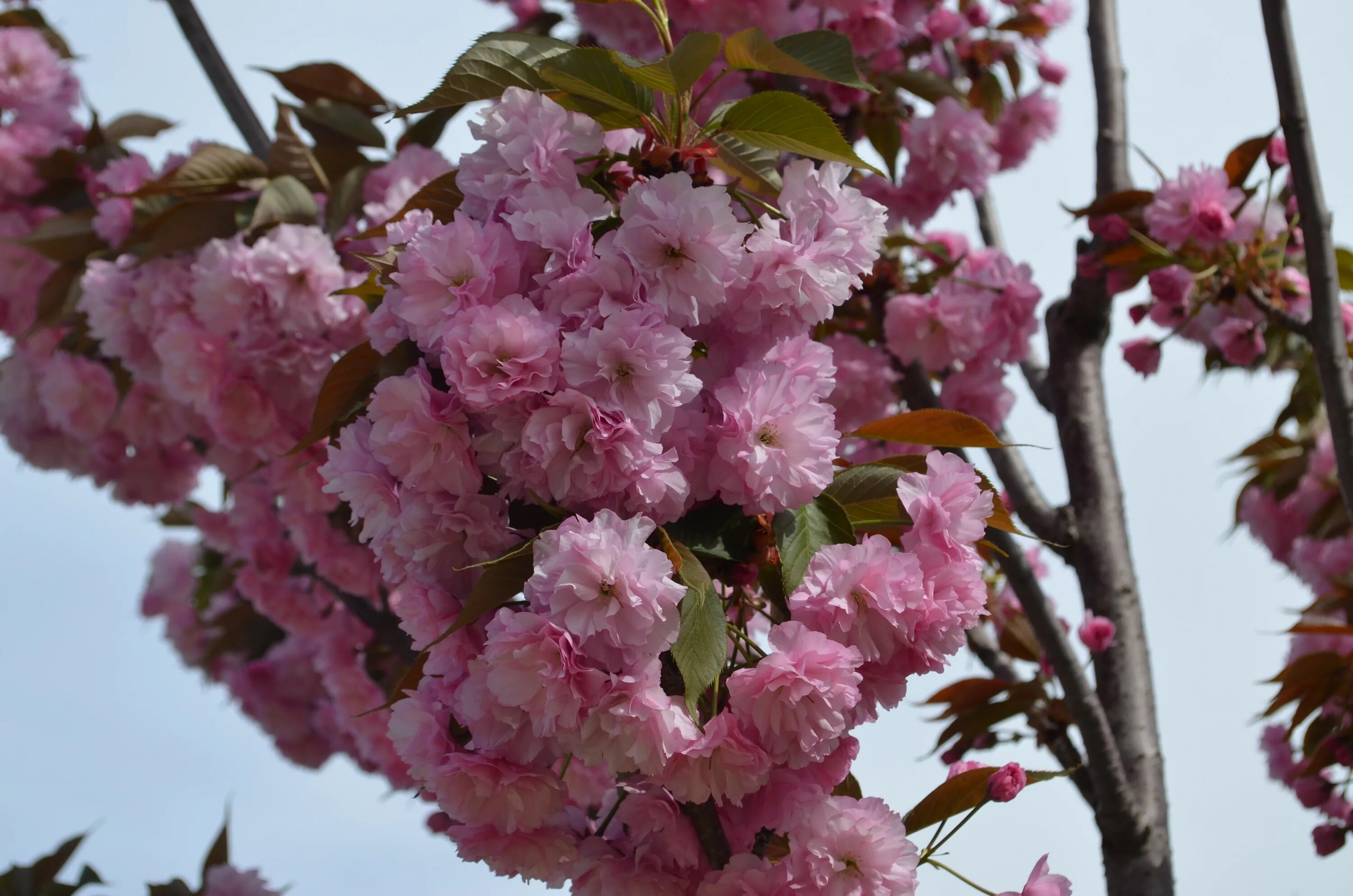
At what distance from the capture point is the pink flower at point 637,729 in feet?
2.74

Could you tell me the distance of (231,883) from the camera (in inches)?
92.4

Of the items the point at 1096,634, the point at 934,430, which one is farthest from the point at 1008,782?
the point at 1096,634

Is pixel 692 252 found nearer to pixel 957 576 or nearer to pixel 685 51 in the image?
pixel 685 51

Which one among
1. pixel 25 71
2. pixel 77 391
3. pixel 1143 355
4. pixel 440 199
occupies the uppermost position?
pixel 25 71

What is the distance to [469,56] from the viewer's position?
3.39 feet

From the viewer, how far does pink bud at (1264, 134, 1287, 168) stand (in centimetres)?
195

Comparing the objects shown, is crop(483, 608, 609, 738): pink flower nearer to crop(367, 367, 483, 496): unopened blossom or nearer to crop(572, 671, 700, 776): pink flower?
crop(572, 671, 700, 776): pink flower

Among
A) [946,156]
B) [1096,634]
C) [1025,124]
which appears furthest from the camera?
[1025,124]

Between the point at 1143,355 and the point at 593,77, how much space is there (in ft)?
5.03

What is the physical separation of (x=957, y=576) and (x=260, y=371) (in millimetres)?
1315

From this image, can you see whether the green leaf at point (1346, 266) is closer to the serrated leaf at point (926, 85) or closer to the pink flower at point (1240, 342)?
the pink flower at point (1240, 342)

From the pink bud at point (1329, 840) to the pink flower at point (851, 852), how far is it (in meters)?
1.71

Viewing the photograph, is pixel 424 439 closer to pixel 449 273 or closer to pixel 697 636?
pixel 449 273

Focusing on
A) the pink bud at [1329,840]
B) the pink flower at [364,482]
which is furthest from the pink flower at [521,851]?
the pink bud at [1329,840]
